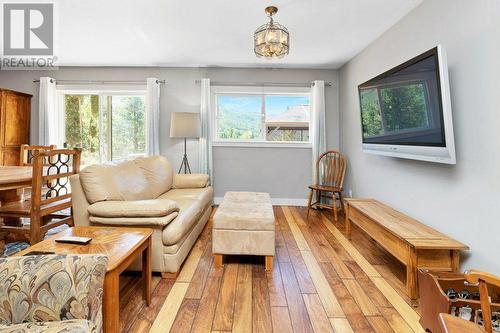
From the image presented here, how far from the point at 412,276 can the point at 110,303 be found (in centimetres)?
190

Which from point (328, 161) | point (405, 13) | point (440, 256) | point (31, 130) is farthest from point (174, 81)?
point (440, 256)

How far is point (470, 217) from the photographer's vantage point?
1.81 m

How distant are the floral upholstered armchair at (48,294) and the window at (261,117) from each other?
3671 mm

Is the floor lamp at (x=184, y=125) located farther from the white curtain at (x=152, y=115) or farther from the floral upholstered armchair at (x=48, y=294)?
the floral upholstered armchair at (x=48, y=294)

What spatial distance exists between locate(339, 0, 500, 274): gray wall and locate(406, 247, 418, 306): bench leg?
1.35 feet

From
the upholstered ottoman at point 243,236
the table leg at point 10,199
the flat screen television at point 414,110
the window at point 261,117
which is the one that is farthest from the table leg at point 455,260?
the table leg at point 10,199

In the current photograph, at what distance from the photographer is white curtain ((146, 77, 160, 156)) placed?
4273 mm

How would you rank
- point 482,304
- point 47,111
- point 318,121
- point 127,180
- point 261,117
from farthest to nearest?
point 261,117 → point 318,121 → point 47,111 → point 127,180 → point 482,304

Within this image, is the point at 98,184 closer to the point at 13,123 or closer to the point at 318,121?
the point at 13,123

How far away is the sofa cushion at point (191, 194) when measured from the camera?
3.01 metres

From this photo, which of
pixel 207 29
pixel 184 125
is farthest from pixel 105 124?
pixel 207 29

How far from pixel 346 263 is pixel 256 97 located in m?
3.16

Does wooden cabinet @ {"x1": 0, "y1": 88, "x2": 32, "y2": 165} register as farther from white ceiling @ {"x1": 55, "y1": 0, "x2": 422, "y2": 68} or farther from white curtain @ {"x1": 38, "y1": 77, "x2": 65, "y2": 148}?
white ceiling @ {"x1": 55, "y1": 0, "x2": 422, "y2": 68}

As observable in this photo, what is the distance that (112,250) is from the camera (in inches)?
56.4
